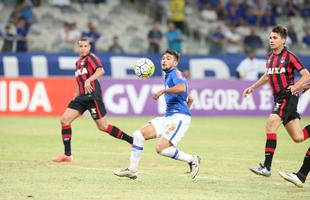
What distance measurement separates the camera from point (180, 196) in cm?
1014

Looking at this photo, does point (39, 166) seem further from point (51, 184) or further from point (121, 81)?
point (121, 81)

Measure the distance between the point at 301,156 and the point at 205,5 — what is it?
18507mm

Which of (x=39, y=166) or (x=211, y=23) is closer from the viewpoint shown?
(x=39, y=166)

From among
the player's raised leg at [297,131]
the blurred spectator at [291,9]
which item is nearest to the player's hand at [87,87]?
the player's raised leg at [297,131]

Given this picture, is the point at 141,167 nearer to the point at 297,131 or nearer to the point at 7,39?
the point at 297,131

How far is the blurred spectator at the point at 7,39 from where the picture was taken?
27.0 m

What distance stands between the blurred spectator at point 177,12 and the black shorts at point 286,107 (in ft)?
62.9

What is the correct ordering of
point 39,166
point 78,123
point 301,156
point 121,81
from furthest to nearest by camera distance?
point 121,81 < point 78,123 < point 301,156 < point 39,166

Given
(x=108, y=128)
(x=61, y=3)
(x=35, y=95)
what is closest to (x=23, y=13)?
(x=61, y=3)

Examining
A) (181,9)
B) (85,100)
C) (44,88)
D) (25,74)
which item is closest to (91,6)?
(181,9)

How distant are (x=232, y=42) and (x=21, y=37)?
8737 mm

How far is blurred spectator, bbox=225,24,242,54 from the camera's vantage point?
103 feet

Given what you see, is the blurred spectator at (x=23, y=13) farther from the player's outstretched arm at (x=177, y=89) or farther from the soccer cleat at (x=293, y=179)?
the soccer cleat at (x=293, y=179)

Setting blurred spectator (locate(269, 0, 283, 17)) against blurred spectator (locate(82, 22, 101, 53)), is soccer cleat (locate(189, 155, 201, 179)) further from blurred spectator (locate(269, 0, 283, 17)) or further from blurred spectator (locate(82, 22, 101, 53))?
blurred spectator (locate(269, 0, 283, 17))
